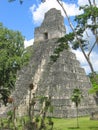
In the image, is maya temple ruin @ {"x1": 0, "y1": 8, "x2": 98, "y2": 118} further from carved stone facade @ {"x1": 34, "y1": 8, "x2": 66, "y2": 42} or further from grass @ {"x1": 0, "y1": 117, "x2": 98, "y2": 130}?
grass @ {"x1": 0, "y1": 117, "x2": 98, "y2": 130}

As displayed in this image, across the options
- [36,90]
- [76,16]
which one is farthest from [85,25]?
[36,90]

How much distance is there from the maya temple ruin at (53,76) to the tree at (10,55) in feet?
6.27

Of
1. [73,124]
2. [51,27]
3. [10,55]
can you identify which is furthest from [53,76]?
[73,124]

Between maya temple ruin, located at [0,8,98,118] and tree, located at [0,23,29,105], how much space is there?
6.27ft

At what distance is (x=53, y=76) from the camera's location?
42906mm

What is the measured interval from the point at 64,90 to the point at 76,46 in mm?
17968

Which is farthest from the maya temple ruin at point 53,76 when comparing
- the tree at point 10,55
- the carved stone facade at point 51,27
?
the tree at point 10,55

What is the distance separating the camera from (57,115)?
4003 centimetres

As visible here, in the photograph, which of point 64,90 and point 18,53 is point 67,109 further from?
point 18,53

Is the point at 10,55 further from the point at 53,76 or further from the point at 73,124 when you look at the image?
the point at 73,124

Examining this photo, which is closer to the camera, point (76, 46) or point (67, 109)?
point (76, 46)

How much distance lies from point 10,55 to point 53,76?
6319mm

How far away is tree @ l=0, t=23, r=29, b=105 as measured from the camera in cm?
4259

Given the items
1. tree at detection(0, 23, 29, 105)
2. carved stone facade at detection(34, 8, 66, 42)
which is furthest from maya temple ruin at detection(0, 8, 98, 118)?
tree at detection(0, 23, 29, 105)
